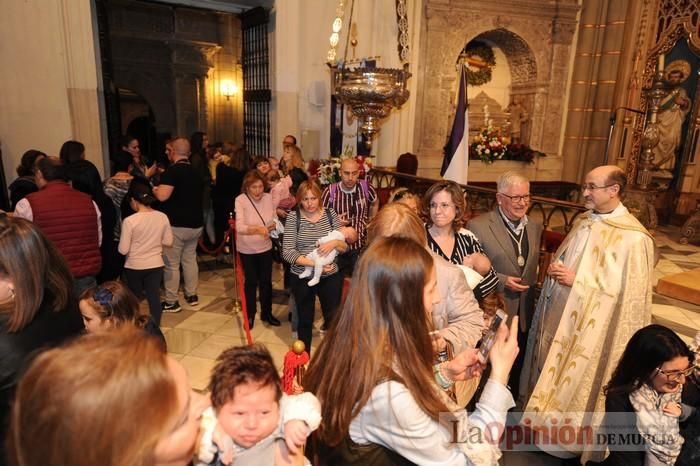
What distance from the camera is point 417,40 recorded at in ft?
30.1

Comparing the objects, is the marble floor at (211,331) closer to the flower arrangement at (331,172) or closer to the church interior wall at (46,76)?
the flower arrangement at (331,172)

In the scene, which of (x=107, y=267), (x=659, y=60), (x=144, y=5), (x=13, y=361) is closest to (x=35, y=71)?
(x=107, y=267)

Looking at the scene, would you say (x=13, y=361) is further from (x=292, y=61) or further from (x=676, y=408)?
(x=292, y=61)

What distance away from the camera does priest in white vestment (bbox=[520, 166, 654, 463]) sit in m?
2.80

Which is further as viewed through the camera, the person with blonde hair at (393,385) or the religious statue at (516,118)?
the religious statue at (516,118)

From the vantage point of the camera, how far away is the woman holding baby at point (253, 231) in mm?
4516

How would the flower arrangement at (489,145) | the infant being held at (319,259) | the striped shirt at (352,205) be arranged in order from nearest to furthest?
the infant being held at (319,259) → the striped shirt at (352,205) → the flower arrangement at (489,145)

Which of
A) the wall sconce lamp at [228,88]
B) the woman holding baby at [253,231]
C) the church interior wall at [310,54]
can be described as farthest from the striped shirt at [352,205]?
the wall sconce lamp at [228,88]

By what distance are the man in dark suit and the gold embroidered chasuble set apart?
Answer: 26cm

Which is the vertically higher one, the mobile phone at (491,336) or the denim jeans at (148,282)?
the mobile phone at (491,336)

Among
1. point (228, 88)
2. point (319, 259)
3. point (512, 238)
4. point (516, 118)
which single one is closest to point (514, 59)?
point (516, 118)

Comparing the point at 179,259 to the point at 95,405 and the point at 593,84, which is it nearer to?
the point at 95,405

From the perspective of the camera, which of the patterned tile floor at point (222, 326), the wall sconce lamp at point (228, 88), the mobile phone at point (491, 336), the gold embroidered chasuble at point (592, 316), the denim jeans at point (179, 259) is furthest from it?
the wall sconce lamp at point (228, 88)

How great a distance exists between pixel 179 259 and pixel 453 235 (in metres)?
3.36
